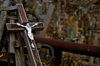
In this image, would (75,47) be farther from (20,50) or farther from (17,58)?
(17,58)

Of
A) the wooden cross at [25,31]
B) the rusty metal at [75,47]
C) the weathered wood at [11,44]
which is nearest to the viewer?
the wooden cross at [25,31]

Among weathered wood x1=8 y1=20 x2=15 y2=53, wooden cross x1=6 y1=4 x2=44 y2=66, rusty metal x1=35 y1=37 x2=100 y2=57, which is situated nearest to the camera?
wooden cross x1=6 y1=4 x2=44 y2=66

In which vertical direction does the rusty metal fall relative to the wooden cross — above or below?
below

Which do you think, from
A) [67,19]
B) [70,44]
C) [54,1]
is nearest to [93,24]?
[67,19]

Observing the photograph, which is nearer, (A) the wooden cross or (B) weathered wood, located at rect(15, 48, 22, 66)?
(A) the wooden cross

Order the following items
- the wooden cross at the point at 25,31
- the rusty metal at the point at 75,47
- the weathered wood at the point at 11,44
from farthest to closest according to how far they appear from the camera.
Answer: the rusty metal at the point at 75,47
the weathered wood at the point at 11,44
the wooden cross at the point at 25,31

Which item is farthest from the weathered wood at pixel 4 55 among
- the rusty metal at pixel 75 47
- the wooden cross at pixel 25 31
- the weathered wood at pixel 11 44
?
the rusty metal at pixel 75 47

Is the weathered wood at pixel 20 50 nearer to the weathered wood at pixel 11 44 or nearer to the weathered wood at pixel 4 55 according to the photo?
the weathered wood at pixel 11 44

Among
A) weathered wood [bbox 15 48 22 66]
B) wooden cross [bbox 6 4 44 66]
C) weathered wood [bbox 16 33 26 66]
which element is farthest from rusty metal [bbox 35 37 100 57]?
weathered wood [bbox 15 48 22 66]

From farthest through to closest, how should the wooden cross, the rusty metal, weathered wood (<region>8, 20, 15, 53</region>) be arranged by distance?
1. the rusty metal
2. weathered wood (<region>8, 20, 15, 53</region>)
3. the wooden cross

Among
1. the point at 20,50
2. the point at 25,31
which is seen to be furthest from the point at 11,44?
the point at 25,31

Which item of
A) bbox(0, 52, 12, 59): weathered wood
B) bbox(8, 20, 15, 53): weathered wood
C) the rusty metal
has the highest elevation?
bbox(8, 20, 15, 53): weathered wood

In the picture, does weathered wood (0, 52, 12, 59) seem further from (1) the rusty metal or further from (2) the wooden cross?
(1) the rusty metal

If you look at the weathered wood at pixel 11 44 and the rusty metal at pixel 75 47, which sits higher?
the weathered wood at pixel 11 44
